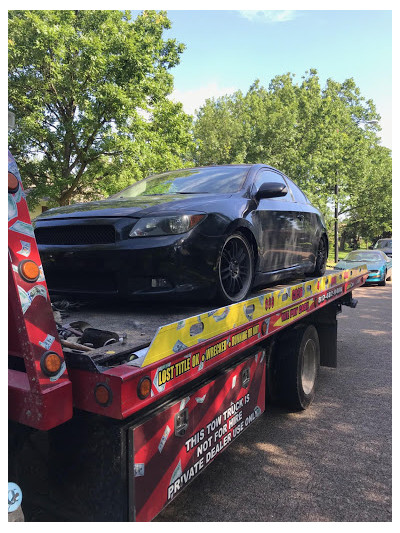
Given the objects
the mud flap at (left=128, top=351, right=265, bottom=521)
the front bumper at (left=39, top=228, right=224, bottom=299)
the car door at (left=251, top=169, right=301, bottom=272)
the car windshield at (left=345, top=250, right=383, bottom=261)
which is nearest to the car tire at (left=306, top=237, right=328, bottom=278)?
the car door at (left=251, top=169, right=301, bottom=272)

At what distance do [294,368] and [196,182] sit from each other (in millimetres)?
1998

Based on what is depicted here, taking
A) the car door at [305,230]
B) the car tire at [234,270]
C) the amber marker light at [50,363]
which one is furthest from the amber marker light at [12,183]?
the car door at [305,230]

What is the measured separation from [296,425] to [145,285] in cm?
226

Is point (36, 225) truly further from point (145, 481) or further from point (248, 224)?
point (145, 481)

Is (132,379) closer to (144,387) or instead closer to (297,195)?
(144,387)

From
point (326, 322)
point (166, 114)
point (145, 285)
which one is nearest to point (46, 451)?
point (145, 285)

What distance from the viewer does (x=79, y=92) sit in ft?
42.0

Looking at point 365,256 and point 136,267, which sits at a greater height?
point 136,267

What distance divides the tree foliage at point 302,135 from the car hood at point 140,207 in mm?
17785

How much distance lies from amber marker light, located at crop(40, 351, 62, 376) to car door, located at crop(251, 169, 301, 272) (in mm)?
2309

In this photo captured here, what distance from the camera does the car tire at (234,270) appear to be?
304 centimetres

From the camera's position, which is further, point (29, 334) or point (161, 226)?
point (161, 226)

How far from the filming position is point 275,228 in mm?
4039

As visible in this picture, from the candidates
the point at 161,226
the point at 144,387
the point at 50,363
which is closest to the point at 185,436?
the point at 144,387
